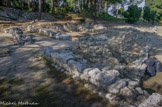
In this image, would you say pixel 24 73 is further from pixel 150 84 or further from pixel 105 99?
pixel 150 84

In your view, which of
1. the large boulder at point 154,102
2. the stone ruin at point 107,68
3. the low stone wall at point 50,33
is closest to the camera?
the large boulder at point 154,102

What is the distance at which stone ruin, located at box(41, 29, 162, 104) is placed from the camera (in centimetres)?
340

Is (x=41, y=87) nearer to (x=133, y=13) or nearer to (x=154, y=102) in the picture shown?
(x=154, y=102)

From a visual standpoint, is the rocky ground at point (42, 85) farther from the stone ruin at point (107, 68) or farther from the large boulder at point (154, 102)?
the large boulder at point (154, 102)

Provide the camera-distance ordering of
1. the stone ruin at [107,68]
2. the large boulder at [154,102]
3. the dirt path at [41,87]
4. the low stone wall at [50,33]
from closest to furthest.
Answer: the large boulder at [154,102] → the dirt path at [41,87] → the stone ruin at [107,68] → the low stone wall at [50,33]

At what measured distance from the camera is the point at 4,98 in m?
3.32

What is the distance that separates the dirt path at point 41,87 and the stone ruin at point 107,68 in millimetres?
330

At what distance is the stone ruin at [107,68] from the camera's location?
340 centimetres

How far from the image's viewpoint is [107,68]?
5309mm

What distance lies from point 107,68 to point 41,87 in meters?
2.99

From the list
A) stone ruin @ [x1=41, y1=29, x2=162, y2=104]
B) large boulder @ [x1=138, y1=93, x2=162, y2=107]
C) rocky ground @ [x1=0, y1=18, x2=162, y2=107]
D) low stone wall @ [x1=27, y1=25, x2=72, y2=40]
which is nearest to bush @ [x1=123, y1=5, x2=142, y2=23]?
stone ruin @ [x1=41, y1=29, x2=162, y2=104]

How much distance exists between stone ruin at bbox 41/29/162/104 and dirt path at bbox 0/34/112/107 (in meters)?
0.33

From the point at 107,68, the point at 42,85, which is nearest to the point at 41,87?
the point at 42,85

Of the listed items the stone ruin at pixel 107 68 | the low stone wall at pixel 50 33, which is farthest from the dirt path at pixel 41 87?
the low stone wall at pixel 50 33
